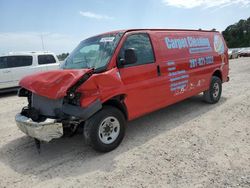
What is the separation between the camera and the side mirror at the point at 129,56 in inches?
181

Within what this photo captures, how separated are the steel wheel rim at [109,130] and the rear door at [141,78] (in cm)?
43

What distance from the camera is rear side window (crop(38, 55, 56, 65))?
12.3m

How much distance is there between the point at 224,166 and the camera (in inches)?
149

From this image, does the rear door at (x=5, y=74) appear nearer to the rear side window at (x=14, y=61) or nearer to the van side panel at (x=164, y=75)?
the rear side window at (x=14, y=61)

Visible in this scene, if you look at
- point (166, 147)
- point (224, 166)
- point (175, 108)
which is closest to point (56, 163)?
point (166, 147)

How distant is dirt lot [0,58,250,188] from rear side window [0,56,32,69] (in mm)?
6087

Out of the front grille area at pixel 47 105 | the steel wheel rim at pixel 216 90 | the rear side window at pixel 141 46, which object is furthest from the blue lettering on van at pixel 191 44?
the front grille area at pixel 47 105

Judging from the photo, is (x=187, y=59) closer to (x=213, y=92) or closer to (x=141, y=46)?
(x=141, y=46)

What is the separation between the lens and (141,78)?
5.02 meters

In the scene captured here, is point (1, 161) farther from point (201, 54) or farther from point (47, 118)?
point (201, 54)

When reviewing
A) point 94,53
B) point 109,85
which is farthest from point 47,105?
point 94,53

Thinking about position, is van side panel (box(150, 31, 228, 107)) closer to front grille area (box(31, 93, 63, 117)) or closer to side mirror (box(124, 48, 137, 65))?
side mirror (box(124, 48, 137, 65))

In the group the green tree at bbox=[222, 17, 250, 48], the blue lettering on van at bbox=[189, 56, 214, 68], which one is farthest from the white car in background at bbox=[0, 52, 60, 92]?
the green tree at bbox=[222, 17, 250, 48]

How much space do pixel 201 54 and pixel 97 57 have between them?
11.1 ft
